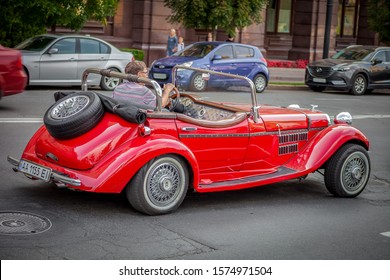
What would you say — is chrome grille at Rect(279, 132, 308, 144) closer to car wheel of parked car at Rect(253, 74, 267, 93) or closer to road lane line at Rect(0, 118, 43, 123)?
road lane line at Rect(0, 118, 43, 123)

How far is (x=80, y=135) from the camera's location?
23.9 ft

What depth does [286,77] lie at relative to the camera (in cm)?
2814

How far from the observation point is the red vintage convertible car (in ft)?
23.5

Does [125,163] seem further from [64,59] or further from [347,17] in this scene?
[347,17]

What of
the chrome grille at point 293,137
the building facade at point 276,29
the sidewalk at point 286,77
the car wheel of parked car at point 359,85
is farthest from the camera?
the building facade at point 276,29

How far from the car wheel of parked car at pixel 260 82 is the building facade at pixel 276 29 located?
543cm

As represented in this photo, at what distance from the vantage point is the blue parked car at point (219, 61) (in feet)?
71.2

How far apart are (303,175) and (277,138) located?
50 centimetres

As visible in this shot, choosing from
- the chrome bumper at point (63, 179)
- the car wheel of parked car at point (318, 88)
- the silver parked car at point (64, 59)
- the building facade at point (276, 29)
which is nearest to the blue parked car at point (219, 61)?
the silver parked car at point (64, 59)

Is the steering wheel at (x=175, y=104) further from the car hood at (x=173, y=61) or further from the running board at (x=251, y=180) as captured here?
the car hood at (x=173, y=61)

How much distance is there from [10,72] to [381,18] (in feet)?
67.0

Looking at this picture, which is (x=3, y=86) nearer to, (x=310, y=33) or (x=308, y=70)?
(x=308, y=70)
